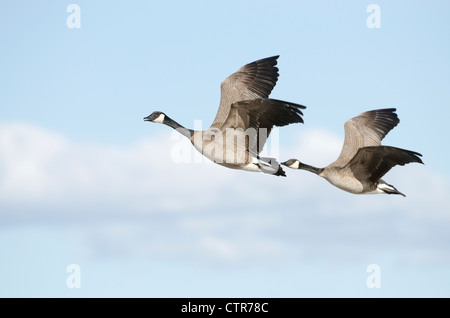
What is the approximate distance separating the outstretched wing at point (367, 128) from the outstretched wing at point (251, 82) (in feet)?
5.40

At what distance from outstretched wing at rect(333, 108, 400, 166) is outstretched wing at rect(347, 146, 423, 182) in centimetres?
101

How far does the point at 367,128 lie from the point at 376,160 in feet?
6.72

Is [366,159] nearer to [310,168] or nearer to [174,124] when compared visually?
[310,168]

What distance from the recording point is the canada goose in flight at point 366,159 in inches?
452

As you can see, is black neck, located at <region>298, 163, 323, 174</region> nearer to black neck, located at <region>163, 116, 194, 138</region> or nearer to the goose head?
black neck, located at <region>163, 116, 194, 138</region>

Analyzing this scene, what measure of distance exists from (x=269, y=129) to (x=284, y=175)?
2.61ft

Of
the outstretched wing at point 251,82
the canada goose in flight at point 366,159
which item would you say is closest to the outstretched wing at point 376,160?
the canada goose in flight at point 366,159

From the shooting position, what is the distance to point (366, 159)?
38.5ft

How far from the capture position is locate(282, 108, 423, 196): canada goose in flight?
11.5 metres

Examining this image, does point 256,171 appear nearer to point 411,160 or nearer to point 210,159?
point 210,159

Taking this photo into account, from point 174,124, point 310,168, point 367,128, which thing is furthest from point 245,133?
Answer: point 367,128

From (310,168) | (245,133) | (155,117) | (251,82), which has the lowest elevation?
(310,168)

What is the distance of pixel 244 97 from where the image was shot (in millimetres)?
13047

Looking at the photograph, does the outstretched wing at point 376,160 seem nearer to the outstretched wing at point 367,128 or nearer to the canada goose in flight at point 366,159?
the canada goose in flight at point 366,159
